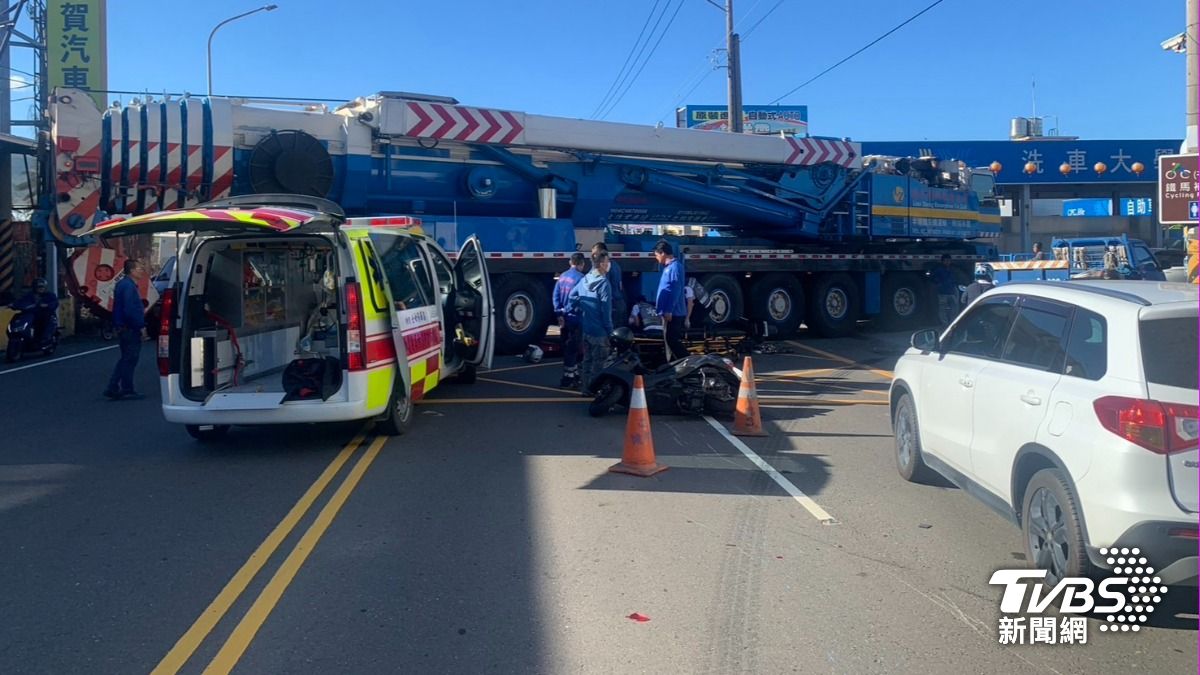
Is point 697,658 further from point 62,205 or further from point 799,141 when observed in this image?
point 799,141

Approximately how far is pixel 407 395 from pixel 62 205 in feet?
20.2

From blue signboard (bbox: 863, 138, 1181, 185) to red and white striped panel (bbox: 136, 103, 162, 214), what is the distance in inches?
1394

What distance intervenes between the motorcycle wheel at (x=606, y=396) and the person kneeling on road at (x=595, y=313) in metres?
0.29

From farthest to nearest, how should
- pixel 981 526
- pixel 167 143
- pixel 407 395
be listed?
1. pixel 167 143
2. pixel 407 395
3. pixel 981 526

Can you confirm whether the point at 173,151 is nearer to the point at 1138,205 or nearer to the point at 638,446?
the point at 638,446

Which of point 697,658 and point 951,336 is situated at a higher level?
point 951,336

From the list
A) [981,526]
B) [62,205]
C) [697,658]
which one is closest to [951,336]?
[981,526]

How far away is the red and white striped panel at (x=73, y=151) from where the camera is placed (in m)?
12.3

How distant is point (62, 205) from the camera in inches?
485

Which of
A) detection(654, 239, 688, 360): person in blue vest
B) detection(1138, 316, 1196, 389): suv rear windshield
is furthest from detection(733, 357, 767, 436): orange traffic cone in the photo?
detection(1138, 316, 1196, 389): suv rear windshield

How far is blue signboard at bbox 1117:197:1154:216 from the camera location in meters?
48.6

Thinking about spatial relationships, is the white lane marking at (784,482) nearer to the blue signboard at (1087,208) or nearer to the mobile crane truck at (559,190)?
the mobile crane truck at (559,190)

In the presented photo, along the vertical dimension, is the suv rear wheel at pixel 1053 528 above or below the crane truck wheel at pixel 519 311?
below

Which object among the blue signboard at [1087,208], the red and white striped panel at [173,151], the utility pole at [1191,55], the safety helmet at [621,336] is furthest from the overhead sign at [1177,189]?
the blue signboard at [1087,208]
